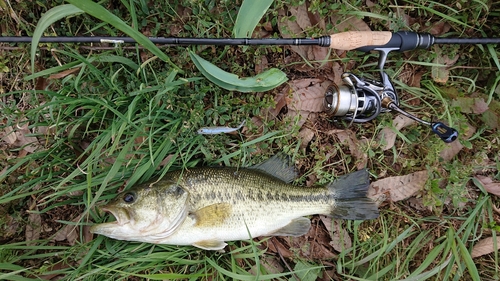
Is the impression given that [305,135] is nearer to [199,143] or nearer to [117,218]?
[199,143]

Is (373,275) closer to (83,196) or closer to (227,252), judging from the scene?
(227,252)

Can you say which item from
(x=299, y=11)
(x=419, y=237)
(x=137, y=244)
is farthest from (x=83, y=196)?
(x=419, y=237)

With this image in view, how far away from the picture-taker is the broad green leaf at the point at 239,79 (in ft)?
8.30

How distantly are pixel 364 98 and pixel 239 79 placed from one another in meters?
0.96

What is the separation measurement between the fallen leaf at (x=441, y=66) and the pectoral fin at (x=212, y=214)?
2.05 meters

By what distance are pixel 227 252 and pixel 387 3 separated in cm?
243

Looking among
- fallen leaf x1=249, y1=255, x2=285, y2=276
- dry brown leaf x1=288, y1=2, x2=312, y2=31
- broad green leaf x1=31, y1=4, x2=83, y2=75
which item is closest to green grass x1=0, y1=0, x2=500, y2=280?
fallen leaf x1=249, y1=255, x2=285, y2=276

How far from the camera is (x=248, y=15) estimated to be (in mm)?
2424

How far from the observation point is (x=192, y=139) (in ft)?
8.82

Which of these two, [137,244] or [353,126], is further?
Answer: [353,126]

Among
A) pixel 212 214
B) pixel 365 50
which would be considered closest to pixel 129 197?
pixel 212 214

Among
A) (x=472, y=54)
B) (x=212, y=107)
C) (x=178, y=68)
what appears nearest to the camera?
(x=178, y=68)

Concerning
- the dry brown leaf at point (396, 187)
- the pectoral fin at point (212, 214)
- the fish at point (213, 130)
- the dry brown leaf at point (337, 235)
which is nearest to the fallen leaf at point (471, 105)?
the dry brown leaf at point (396, 187)

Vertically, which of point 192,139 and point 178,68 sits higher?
point 178,68
